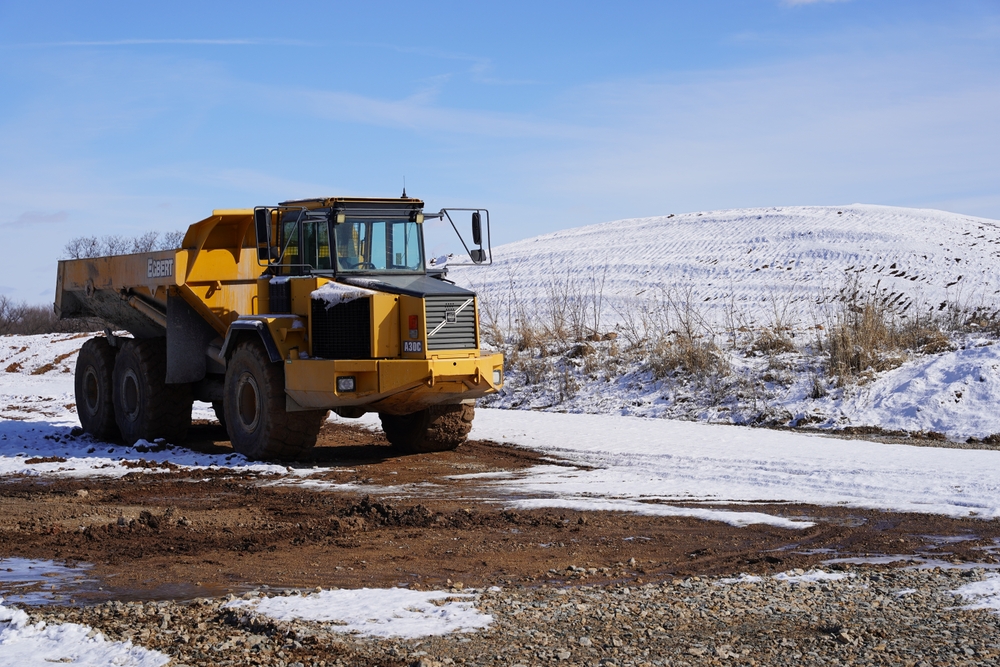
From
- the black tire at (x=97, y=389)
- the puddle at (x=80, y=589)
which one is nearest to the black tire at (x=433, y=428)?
the black tire at (x=97, y=389)

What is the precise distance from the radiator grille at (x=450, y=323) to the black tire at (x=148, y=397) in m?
4.25

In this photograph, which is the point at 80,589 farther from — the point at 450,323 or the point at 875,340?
the point at 875,340

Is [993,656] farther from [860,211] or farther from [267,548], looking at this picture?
[860,211]

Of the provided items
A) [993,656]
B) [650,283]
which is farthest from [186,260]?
[650,283]

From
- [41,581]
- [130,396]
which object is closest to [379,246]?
[130,396]

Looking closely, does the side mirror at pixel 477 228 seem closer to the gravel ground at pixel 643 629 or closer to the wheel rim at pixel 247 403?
the wheel rim at pixel 247 403

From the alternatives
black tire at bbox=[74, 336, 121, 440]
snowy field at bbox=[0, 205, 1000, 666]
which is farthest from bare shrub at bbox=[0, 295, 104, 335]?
black tire at bbox=[74, 336, 121, 440]

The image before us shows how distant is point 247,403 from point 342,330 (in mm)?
1709

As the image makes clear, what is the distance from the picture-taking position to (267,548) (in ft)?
25.6

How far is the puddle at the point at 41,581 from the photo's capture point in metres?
6.38

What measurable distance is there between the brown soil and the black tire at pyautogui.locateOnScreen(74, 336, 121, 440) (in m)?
4.01

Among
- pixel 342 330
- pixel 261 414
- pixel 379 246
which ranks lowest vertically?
pixel 261 414

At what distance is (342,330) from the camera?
455 inches

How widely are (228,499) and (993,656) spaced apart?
22.8 feet
